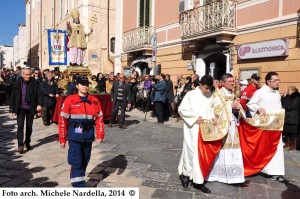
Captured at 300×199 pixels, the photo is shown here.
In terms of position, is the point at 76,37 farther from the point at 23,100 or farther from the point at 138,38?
the point at 138,38

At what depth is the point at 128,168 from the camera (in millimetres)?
6156

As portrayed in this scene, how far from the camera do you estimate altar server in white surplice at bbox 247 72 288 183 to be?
5746 mm

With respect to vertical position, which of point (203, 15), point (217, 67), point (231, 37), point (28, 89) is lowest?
point (28, 89)

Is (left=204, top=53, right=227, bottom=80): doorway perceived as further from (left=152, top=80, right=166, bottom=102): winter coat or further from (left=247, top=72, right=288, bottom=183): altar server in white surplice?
(left=247, top=72, right=288, bottom=183): altar server in white surplice

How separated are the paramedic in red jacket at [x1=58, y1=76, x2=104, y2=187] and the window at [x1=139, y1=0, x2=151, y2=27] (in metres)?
14.7

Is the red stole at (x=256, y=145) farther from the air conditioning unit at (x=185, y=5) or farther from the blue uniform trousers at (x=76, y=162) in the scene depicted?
the air conditioning unit at (x=185, y=5)

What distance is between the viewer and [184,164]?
5.21 meters

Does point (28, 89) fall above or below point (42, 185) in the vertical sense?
above

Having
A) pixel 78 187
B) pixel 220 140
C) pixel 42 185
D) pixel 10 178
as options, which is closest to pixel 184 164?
pixel 220 140

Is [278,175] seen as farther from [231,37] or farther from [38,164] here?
[231,37]

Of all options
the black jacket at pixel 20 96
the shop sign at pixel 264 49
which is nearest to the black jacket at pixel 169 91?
the shop sign at pixel 264 49

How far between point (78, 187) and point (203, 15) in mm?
10723

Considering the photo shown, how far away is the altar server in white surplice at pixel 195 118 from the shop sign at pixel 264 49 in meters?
6.56

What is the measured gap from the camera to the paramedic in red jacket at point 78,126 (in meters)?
4.46
